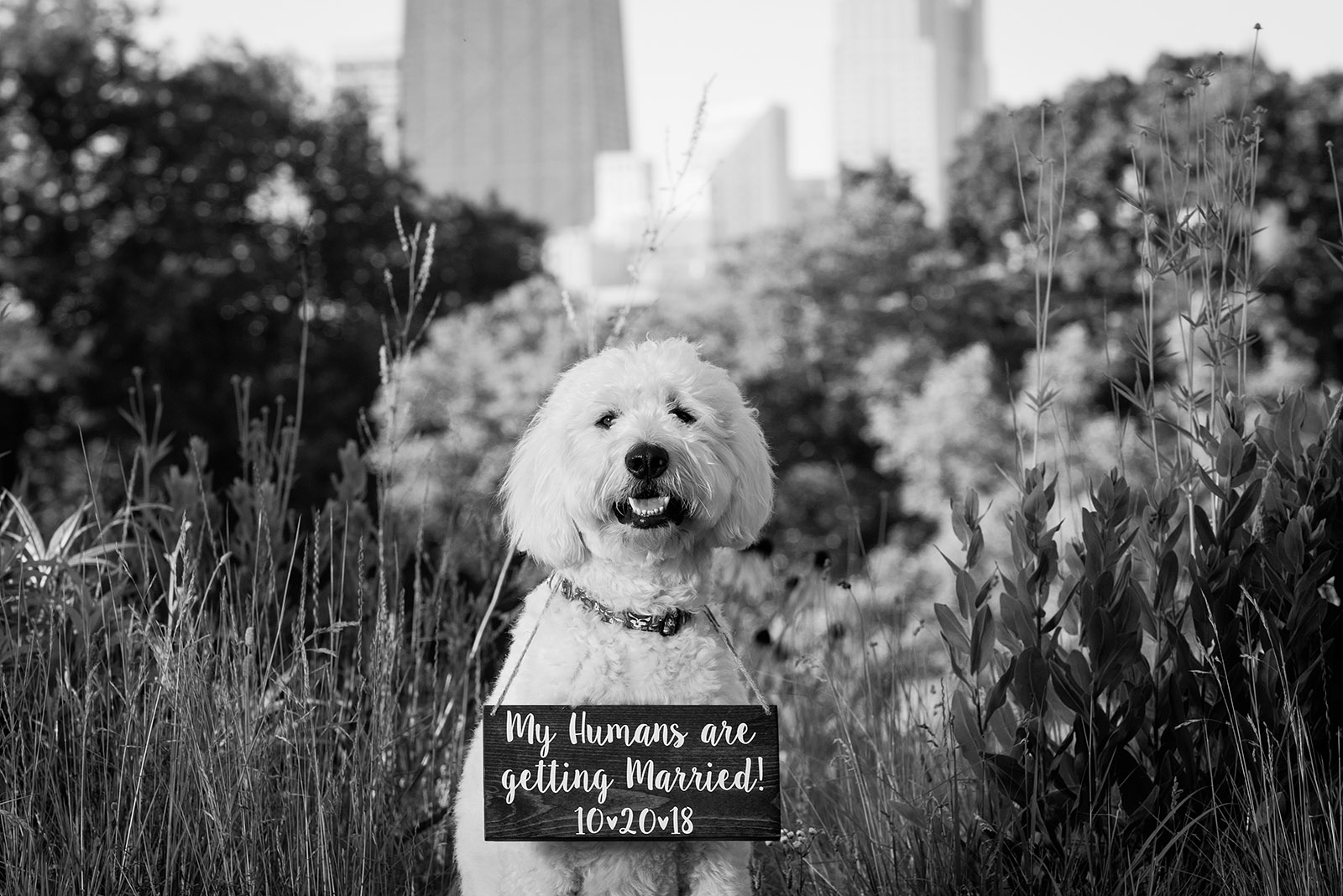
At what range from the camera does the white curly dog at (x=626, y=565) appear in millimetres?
2438

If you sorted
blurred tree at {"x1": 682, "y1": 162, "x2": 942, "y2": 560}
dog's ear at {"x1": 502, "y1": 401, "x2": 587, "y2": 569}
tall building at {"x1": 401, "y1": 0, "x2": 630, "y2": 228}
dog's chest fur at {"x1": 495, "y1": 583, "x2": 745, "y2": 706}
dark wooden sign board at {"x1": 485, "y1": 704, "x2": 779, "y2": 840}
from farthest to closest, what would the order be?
tall building at {"x1": 401, "y1": 0, "x2": 630, "y2": 228}, blurred tree at {"x1": 682, "y1": 162, "x2": 942, "y2": 560}, dog's ear at {"x1": 502, "y1": 401, "x2": 587, "y2": 569}, dog's chest fur at {"x1": 495, "y1": 583, "x2": 745, "y2": 706}, dark wooden sign board at {"x1": 485, "y1": 704, "x2": 779, "y2": 840}

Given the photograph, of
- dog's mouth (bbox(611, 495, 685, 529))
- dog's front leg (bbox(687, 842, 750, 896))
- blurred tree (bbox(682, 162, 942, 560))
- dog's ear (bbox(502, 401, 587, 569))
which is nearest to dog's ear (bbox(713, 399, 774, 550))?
dog's mouth (bbox(611, 495, 685, 529))

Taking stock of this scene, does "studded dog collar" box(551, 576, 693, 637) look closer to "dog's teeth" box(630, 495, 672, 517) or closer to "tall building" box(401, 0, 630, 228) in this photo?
"dog's teeth" box(630, 495, 672, 517)

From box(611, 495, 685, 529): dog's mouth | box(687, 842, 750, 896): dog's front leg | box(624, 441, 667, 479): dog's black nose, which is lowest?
box(687, 842, 750, 896): dog's front leg

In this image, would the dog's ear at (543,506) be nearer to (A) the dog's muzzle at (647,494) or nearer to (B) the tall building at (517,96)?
(A) the dog's muzzle at (647,494)

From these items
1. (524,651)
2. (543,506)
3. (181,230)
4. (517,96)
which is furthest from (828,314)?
(517,96)

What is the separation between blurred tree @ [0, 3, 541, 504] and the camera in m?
21.1

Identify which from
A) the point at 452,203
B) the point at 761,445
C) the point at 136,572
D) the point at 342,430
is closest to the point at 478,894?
the point at 761,445

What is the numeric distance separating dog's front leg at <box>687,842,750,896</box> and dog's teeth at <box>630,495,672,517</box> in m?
0.66

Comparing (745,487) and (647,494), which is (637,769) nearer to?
(647,494)

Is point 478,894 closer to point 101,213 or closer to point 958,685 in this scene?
point 958,685

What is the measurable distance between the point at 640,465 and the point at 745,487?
296 mm

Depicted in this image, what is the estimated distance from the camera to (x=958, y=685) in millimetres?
2863

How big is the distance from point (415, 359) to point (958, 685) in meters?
20.9
